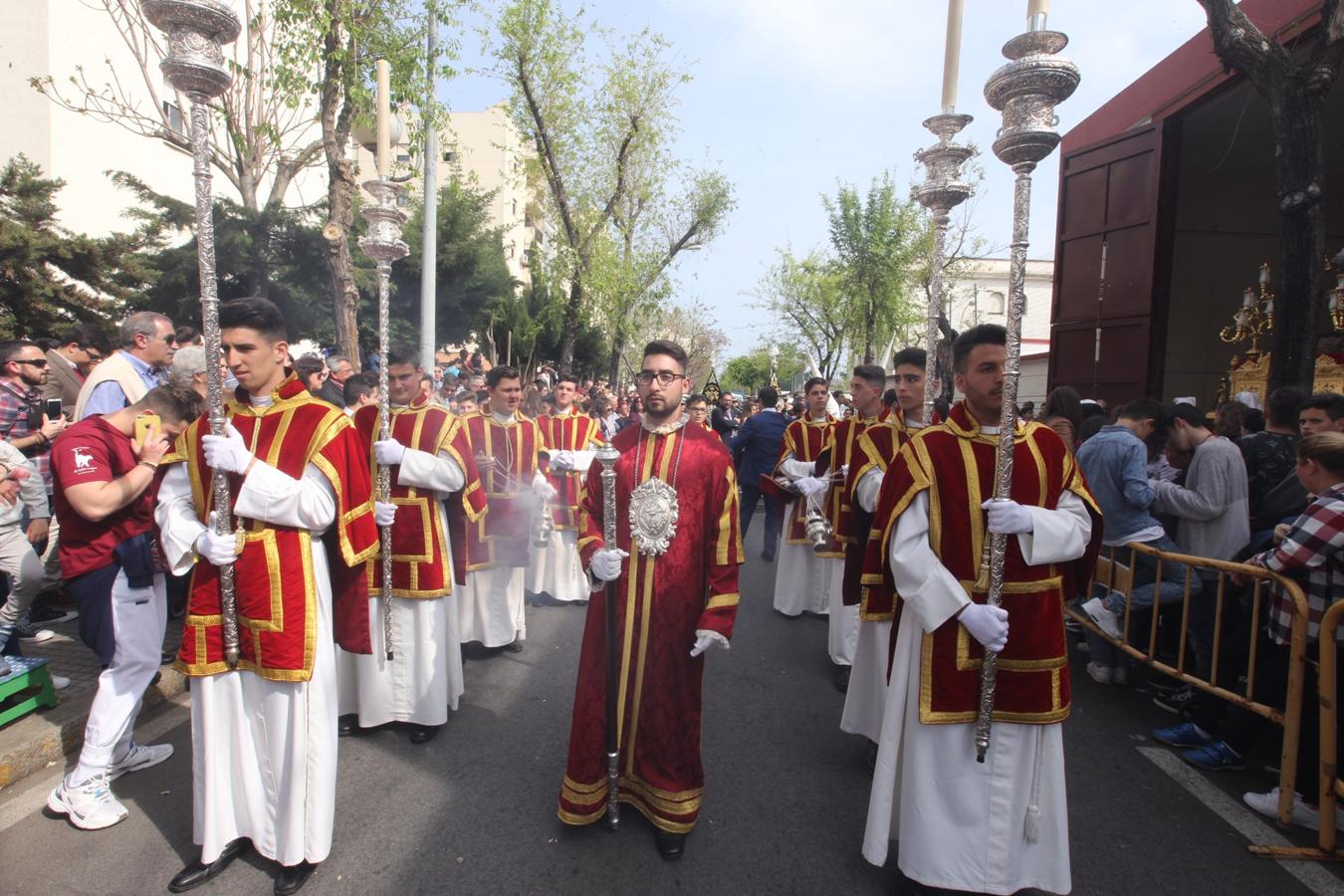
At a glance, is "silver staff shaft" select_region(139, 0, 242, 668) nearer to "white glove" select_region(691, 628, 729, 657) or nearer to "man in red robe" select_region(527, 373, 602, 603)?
"white glove" select_region(691, 628, 729, 657)

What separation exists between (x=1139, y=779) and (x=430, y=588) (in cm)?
400

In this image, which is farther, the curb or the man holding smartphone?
the curb

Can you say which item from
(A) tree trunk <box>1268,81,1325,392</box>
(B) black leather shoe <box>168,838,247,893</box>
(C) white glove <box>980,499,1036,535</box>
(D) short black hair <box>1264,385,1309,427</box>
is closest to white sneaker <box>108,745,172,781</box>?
(B) black leather shoe <box>168,838,247,893</box>

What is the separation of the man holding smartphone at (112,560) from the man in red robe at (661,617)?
203cm

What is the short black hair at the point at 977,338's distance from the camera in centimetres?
288

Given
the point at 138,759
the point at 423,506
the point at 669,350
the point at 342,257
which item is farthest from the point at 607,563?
the point at 342,257

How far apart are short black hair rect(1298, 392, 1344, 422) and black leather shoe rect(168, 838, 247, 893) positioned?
19.2 ft

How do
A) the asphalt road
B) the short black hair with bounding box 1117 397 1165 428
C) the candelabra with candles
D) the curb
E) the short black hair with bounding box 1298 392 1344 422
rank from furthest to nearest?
the candelabra with candles → the short black hair with bounding box 1117 397 1165 428 → the short black hair with bounding box 1298 392 1344 422 → the curb → the asphalt road

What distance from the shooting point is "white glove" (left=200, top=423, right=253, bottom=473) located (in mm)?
2768

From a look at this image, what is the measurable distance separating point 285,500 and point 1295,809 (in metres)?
4.64

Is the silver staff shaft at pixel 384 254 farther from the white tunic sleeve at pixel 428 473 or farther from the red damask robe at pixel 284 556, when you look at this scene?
the red damask robe at pixel 284 556

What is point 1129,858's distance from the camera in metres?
3.22

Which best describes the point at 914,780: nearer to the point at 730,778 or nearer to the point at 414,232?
the point at 730,778

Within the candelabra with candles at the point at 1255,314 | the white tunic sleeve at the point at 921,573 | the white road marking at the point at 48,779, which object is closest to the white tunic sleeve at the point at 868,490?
the white tunic sleeve at the point at 921,573
